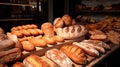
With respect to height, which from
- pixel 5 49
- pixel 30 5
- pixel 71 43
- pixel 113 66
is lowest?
pixel 113 66

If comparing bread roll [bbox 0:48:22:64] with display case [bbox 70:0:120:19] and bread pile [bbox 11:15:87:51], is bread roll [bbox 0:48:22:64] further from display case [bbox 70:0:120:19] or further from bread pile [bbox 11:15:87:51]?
display case [bbox 70:0:120:19]

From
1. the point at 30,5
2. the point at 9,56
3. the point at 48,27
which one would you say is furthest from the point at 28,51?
the point at 30,5

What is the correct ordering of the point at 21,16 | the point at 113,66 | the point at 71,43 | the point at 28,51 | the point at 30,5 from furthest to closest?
the point at 30,5 → the point at 21,16 → the point at 113,66 → the point at 71,43 → the point at 28,51

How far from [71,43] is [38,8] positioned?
2.49 m

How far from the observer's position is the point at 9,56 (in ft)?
4.14

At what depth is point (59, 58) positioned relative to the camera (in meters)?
1.55

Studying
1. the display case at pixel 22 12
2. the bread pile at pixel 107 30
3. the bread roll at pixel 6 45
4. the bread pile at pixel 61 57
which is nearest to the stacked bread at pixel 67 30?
the bread pile at pixel 61 57

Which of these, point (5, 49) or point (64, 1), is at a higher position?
point (64, 1)

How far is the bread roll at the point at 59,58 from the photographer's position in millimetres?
1498

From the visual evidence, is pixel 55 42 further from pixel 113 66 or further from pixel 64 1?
pixel 64 1

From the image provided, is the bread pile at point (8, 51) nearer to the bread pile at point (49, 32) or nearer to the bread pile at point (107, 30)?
the bread pile at point (49, 32)

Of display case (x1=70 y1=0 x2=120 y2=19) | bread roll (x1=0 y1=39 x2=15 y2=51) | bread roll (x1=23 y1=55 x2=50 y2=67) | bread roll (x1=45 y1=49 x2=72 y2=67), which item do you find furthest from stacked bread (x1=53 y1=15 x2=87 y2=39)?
display case (x1=70 y1=0 x2=120 y2=19)

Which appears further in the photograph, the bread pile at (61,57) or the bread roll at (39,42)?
the bread roll at (39,42)

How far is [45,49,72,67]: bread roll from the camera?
150cm
